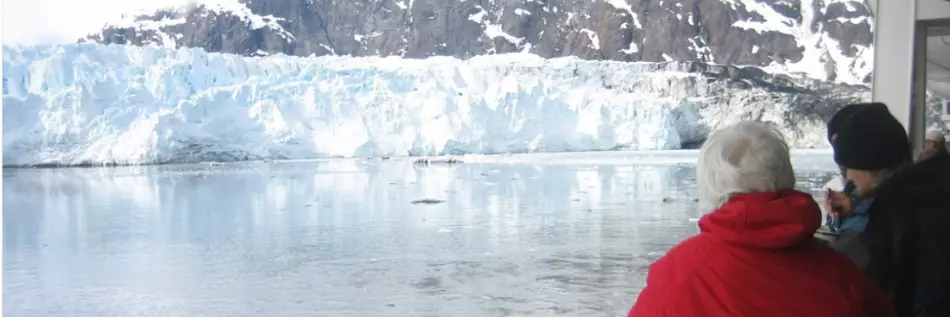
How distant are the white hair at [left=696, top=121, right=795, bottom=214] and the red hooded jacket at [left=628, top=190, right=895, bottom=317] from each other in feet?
0.09

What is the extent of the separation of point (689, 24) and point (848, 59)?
0.87 metres

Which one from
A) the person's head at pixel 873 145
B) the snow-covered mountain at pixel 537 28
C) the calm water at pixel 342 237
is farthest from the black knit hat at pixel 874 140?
the snow-covered mountain at pixel 537 28

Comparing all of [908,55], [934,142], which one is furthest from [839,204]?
Answer: [908,55]

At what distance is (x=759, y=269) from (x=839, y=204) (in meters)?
0.42

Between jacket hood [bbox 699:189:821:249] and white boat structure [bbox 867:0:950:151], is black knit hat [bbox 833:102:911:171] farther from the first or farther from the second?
white boat structure [bbox 867:0:950:151]

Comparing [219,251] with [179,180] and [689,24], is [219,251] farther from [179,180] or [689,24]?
[689,24]

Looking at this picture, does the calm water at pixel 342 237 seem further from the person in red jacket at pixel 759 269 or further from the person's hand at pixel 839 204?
the person in red jacket at pixel 759 269

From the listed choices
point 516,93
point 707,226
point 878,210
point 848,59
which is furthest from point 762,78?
point 707,226

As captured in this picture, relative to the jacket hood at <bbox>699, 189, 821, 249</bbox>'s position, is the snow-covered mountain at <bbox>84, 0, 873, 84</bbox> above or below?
above

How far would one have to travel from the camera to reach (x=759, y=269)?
0.67 meters


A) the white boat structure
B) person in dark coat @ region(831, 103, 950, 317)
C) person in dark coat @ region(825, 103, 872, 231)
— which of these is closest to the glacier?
the white boat structure

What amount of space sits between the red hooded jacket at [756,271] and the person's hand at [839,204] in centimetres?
34

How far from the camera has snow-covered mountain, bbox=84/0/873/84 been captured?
160 inches

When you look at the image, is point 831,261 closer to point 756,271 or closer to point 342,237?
point 756,271
